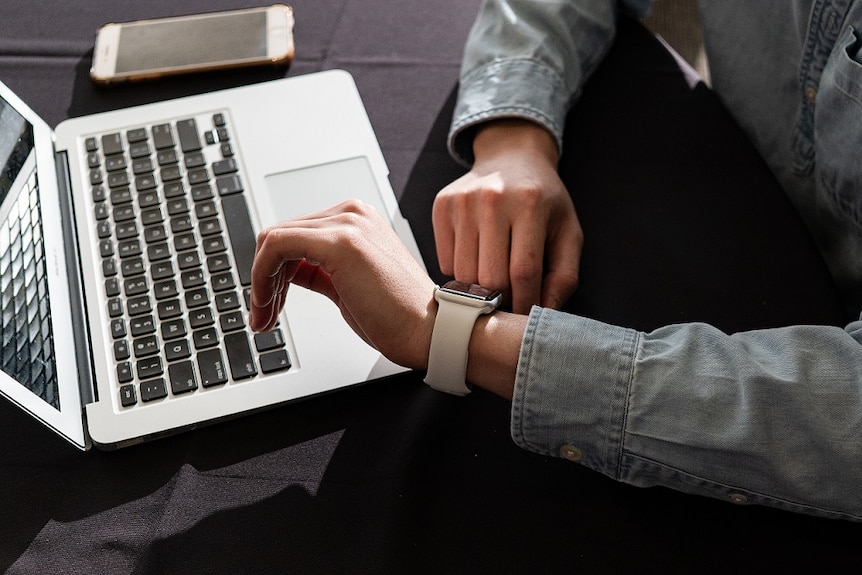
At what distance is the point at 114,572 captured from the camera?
49 centimetres

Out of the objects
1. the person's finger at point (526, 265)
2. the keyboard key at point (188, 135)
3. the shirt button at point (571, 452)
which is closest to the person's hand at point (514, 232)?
the person's finger at point (526, 265)

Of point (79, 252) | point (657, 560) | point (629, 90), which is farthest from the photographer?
point (629, 90)

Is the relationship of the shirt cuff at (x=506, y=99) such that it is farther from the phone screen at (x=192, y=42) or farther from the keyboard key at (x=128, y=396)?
the keyboard key at (x=128, y=396)

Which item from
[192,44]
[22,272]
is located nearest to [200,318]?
[22,272]

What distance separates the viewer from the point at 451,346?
0.52m

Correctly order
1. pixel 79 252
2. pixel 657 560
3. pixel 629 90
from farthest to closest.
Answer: pixel 629 90, pixel 79 252, pixel 657 560

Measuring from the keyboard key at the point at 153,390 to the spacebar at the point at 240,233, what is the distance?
3.9 inches

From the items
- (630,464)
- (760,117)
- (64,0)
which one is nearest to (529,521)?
(630,464)

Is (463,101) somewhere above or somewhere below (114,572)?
above

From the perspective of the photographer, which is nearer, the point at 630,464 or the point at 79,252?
the point at 630,464

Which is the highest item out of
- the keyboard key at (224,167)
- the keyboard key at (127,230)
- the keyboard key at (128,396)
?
the keyboard key at (224,167)

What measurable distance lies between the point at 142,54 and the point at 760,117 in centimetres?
61

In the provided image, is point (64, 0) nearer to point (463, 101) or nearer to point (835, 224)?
point (463, 101)

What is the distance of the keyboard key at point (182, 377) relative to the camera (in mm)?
543
